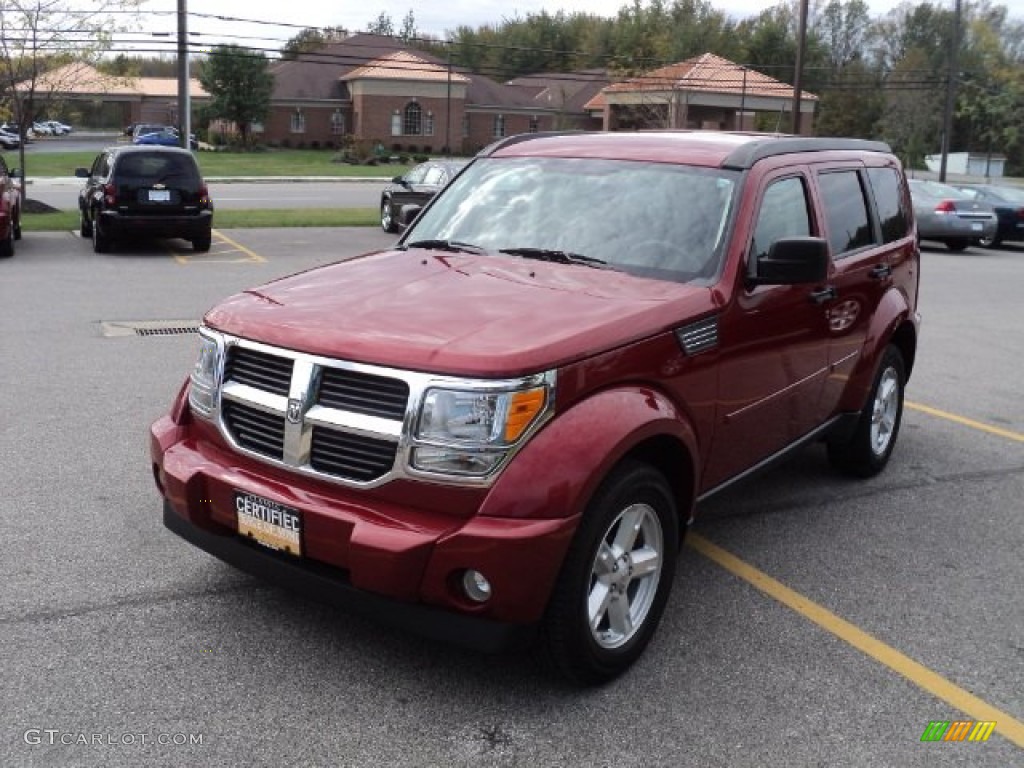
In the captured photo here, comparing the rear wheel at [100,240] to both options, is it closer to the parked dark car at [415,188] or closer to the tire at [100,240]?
the tire at [100,240]

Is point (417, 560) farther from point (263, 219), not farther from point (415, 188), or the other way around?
point (263, 219)

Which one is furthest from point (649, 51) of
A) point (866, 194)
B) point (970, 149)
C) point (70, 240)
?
point (866, 194)

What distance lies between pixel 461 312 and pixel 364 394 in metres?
0.49

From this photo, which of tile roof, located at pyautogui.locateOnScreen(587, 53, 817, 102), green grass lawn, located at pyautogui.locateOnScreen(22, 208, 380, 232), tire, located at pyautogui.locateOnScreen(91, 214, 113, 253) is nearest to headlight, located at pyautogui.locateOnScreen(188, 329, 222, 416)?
tire, located at pyautogui.locateOnScreen(91, 214, 113, 253)

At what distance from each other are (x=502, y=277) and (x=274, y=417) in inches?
42.8

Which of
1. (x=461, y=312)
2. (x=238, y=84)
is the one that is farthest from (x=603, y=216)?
(x=238, y=84)

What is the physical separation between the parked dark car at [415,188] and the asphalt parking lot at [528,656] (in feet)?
44.4

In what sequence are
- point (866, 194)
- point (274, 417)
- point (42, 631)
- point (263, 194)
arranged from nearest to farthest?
point (274, 417)
point (42, 631)
point (866, 194)
point (263, 194)

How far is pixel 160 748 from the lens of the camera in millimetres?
3164

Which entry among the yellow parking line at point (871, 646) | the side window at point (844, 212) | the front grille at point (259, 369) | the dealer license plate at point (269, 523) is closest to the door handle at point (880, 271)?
the side window at point (844, 212)

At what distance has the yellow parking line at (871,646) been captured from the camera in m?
3.55

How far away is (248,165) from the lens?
51062 mm

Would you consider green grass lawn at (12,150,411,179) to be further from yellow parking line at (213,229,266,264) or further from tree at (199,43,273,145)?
yellow parking line at (213,229,266,264)

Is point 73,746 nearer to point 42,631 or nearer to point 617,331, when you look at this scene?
A: point 42,631
